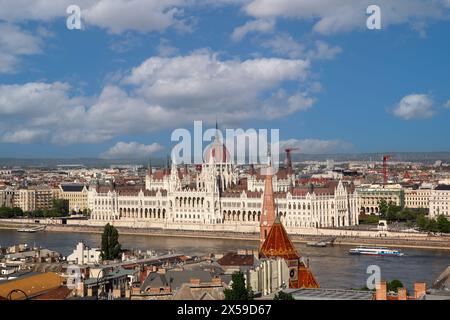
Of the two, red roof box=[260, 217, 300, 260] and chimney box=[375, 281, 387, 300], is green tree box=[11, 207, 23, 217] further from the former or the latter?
chimney box=[375, 281, 387, 300]

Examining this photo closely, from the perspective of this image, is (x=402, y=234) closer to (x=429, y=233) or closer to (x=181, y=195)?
(x=429, y=233)

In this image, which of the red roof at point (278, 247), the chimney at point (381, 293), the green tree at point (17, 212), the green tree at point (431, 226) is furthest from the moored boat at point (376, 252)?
the green tree at point (17, 212)

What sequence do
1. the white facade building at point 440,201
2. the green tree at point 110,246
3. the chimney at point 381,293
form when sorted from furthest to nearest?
the white facade building at point 440,201, the green tree at point 110,246, the chimney at point 381,293

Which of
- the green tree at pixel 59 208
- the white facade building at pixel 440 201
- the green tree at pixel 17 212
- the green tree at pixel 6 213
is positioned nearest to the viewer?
the white facade building at pixel 440 201

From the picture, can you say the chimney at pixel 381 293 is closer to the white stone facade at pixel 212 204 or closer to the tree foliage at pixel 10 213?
the white stone facade at pixel 212 204

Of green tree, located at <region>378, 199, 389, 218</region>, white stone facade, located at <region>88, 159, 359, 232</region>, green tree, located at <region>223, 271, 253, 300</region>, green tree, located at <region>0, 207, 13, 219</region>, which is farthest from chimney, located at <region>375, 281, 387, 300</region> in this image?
green tree, located at <region>0, 207, 13, 219</region>

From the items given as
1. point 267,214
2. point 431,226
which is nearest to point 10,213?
point 431,226
